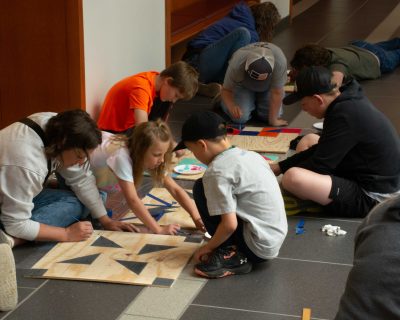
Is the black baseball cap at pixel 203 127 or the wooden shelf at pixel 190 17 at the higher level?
the black baseball cap at pixel 203 127

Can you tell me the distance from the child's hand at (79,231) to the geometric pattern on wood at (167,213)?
347 millimetres

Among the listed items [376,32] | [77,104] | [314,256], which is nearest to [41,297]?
[314,256]

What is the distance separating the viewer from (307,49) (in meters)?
5.21

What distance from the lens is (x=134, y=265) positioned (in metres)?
3.00

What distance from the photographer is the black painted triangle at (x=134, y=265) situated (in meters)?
2.95

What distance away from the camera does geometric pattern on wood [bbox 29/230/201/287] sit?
2.89m

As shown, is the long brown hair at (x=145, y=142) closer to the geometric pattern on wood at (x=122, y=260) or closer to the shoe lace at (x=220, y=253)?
the geometric pattern on wood at (x=122, y=260)

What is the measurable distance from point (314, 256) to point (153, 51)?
3126 mm

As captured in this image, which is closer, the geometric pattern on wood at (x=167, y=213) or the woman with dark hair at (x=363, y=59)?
the geometric pattern on wood at (x=167, y=213)

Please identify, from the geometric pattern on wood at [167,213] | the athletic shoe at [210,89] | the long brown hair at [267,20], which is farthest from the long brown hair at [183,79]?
the long brown hair at [267,20]

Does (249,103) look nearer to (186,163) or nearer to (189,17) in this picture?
(186,163)

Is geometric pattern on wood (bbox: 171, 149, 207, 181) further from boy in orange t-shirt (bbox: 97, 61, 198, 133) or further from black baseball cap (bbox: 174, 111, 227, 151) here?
black baseball cap (bbox: 174, 111, 227, 151)

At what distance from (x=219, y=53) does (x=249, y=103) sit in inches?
33.8

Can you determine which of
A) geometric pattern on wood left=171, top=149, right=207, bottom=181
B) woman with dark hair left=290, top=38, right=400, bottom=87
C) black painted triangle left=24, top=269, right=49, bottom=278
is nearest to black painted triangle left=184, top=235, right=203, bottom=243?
black painted triangle left=24, top=269, right=49, bottom=278
